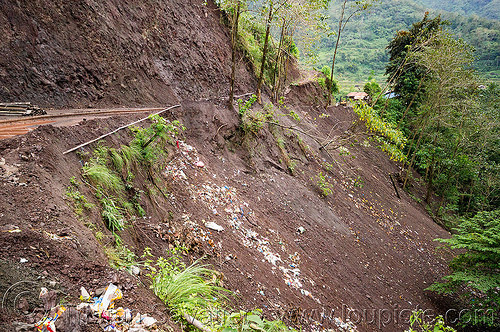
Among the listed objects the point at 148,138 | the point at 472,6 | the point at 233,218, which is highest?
the point at 472,6

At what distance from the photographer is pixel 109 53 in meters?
8.26

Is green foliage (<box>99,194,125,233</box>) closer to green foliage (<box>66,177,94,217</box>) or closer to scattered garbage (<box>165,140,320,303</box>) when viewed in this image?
green foliage (<box>66,177,94,217</box>)

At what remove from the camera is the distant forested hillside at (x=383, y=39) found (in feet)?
253

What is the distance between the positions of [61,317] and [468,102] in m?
20.1

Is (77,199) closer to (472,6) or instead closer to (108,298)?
(108,298)

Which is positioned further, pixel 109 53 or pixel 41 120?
pixel 109 53

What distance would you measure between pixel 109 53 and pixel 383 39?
120m

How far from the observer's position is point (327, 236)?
9.23 meters

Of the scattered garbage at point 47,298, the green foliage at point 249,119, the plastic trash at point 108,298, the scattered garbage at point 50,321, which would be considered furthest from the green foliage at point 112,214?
the green foliage at point 249,119

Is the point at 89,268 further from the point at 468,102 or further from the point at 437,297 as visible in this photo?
the point at 468,102

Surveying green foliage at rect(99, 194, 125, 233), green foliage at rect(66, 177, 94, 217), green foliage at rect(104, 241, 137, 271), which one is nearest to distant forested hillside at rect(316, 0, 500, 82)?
green foliage at rect(99, 194, 125, 233)

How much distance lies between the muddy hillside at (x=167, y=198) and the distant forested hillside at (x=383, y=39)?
170 feet

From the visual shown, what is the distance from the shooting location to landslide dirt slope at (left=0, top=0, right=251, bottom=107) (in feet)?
21.3

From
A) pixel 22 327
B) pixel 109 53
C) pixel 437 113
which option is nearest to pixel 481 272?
pixel 22 327
